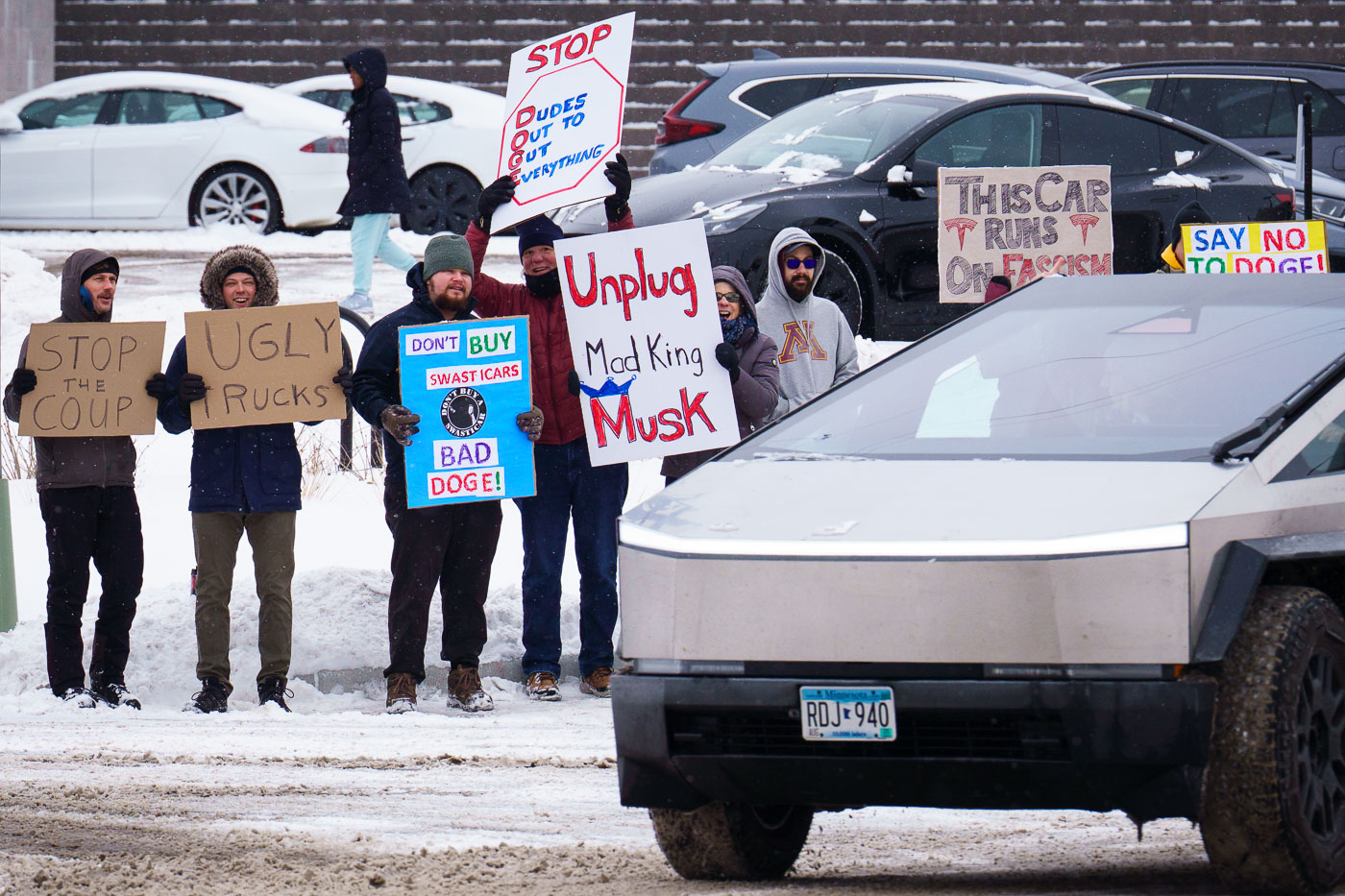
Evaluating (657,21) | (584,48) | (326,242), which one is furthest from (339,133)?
(584,48)

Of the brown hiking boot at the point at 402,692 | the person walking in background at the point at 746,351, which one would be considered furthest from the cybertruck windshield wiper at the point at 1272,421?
the brown hiking boot at the point at 402,692

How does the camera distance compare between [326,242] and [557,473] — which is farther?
[326,242]

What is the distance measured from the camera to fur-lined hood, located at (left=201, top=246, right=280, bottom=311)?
857 centimetres

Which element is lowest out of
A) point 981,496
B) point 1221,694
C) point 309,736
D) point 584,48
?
point 309,736

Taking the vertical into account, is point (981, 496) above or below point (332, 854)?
above

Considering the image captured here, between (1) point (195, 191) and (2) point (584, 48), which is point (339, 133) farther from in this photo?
(2) point (584, 48)

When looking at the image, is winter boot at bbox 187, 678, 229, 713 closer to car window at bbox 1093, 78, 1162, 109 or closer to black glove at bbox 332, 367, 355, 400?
black glove at bbox 332, 367, 355, 400

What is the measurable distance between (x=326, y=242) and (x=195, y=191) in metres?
1.22

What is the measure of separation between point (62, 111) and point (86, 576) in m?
11.0

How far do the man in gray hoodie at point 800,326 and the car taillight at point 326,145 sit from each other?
10164mm

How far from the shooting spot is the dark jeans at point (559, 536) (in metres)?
8.78

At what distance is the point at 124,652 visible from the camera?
8.48m

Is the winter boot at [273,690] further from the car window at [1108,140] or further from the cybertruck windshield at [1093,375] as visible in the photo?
the car window at [1108,140]

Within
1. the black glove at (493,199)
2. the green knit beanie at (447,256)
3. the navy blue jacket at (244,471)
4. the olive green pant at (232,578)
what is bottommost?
the olive green pant at (232,578)
